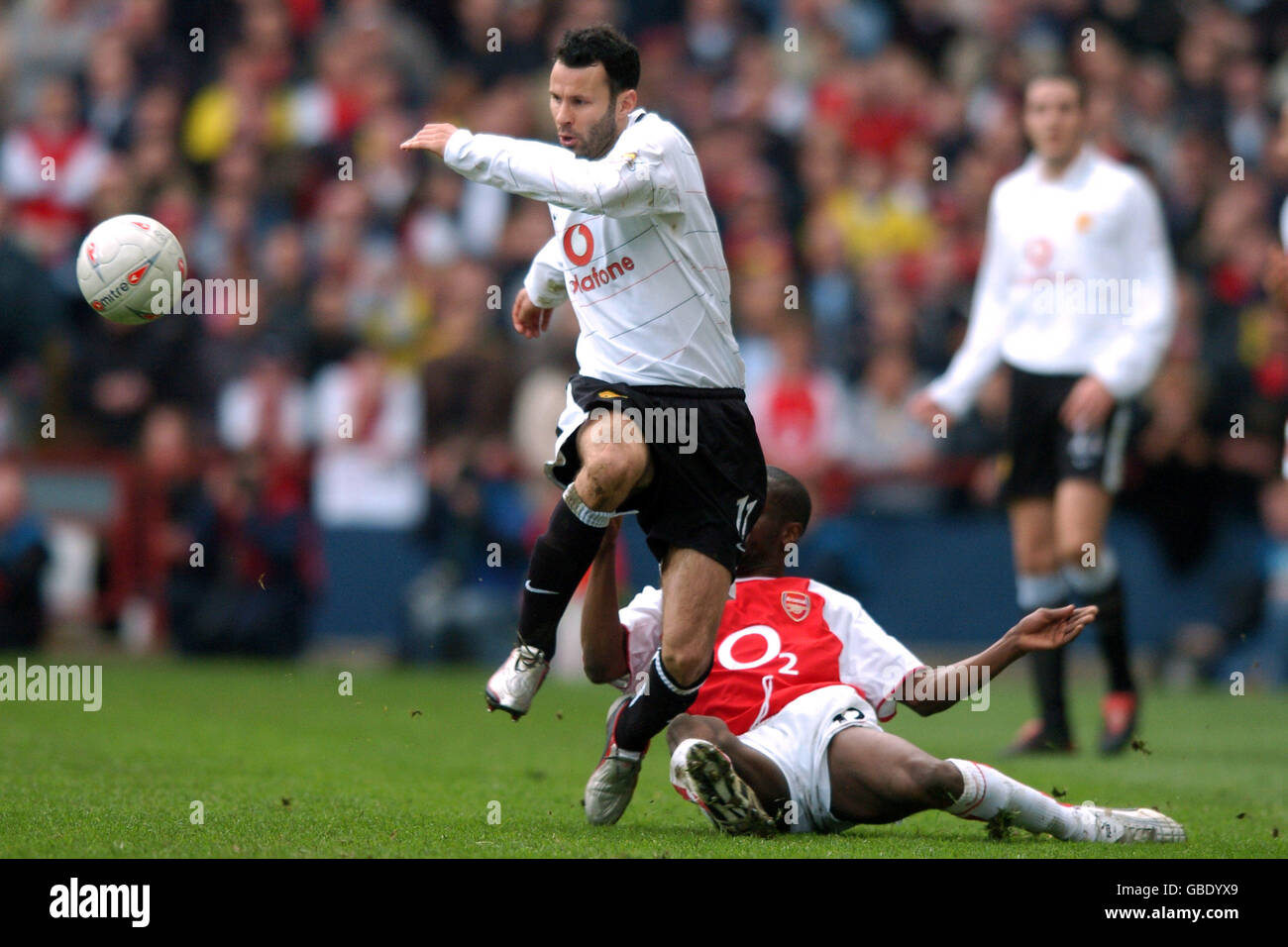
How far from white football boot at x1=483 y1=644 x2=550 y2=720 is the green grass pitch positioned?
15.1 inches

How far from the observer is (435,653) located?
13.2m

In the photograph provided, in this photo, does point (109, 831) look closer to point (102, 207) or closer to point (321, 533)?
point (321, 533)

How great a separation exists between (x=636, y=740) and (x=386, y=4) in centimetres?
1244

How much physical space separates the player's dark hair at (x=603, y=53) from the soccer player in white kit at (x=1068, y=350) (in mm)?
3247

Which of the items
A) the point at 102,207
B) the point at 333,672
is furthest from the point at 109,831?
the point at 102,207

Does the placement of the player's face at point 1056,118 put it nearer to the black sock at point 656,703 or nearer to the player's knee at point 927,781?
the black sock at point 656,703

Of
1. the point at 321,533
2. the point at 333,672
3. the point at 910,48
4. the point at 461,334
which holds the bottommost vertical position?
the point at 333,672

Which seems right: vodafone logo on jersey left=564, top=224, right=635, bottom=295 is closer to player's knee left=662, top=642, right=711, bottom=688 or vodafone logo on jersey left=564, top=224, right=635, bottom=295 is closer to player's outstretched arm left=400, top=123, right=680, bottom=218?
player's outstretched arm left=400, top=123, right=680, bottom=218

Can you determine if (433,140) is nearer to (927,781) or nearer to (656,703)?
(656,703)

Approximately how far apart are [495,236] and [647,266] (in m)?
9.12

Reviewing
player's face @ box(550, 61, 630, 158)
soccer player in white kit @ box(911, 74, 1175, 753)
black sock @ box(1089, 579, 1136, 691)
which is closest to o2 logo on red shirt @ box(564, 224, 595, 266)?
player's face @ box(550, 61, 630, 158)

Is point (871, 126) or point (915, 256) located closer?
point (915, 256)
